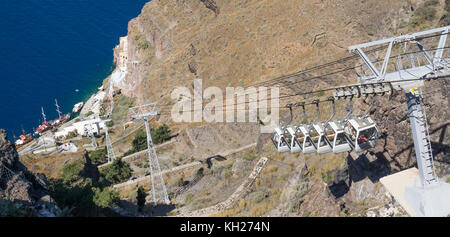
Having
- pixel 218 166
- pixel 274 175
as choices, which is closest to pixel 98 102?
pixel 218 166

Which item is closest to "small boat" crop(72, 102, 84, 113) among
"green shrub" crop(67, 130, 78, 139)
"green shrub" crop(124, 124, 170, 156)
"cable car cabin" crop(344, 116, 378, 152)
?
"green shrub" crop(67, 130, 78, 139)

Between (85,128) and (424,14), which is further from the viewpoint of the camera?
(85,128)

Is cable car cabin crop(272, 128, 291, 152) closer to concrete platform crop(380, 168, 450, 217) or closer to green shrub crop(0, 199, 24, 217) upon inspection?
concrete platform crop(380, 168, 450, 217)

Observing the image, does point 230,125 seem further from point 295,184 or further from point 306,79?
point 295,184

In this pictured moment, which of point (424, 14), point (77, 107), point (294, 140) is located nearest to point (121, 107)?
point (77, 107)

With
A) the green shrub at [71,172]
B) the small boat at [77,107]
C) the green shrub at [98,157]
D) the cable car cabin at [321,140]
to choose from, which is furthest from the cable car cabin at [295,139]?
the small boat at [77,107]

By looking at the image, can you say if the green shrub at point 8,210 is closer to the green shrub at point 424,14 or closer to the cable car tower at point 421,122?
the cable car tower at point 421,122

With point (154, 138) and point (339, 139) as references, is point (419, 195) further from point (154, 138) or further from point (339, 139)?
point (154, 138)
